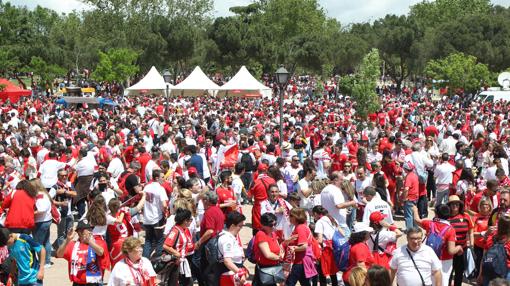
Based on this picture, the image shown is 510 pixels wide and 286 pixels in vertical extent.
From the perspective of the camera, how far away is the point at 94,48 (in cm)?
7238

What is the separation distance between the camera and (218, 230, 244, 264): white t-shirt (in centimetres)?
779

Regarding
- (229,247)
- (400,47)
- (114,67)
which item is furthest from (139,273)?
(400,47)

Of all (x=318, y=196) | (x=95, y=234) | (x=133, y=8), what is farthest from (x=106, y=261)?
(x=133, y=8)

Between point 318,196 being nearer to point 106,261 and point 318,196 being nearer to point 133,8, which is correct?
point 106,261

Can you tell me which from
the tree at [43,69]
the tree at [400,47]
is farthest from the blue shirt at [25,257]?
the tree at [400,47]

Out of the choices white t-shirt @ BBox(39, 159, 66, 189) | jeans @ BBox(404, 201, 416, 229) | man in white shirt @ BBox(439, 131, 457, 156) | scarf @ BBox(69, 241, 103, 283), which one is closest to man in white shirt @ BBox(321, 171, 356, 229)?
jeans @ BBox(404, 201, 416, 229)

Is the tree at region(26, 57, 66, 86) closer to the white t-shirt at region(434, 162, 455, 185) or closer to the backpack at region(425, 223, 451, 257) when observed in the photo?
the white t-shirt at region(434, 162, 455, 185)

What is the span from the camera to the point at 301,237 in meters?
8.47

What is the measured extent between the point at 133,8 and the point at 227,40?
16652 mm

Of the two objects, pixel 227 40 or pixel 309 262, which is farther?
pixel 227 40

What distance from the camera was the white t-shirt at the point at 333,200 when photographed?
1035 cm

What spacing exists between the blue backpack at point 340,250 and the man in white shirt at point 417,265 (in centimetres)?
173

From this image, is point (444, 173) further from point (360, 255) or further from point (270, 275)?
point (270, 275)

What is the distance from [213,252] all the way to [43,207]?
3.24m
